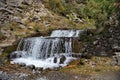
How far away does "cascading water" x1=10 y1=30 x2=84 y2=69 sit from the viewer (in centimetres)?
2488

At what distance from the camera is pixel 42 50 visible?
1060 inches

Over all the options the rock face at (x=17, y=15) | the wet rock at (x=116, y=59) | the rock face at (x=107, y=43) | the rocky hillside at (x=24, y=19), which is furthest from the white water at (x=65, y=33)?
the wet rock at (x=116, y=59)

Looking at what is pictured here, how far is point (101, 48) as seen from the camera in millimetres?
24844

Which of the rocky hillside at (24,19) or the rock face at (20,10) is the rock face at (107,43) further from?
the rock face at (20,10)

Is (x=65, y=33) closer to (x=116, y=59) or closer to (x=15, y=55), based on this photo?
(x=15, y=55)

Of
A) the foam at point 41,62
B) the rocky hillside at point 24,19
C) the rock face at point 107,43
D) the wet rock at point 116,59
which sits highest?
the rocky hillside at point 24,19

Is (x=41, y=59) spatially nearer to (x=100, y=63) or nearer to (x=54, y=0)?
(x=100, y=63)

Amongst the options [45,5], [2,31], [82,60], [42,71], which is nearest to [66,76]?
[42,71]

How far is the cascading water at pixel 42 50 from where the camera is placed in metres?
24.9

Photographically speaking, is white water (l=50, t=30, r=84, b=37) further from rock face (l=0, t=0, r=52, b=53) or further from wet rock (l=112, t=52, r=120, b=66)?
wet rock (l=112, t=52, r=120, b=66)

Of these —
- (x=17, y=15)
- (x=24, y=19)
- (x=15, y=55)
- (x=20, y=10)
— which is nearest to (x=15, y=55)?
(x=15, y=55)

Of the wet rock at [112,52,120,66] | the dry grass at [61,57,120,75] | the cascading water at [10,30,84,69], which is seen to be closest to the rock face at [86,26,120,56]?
the wet rock at [112,52,120,66]

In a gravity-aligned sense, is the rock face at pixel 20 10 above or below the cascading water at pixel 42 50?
above

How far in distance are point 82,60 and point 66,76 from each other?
4.47 m
